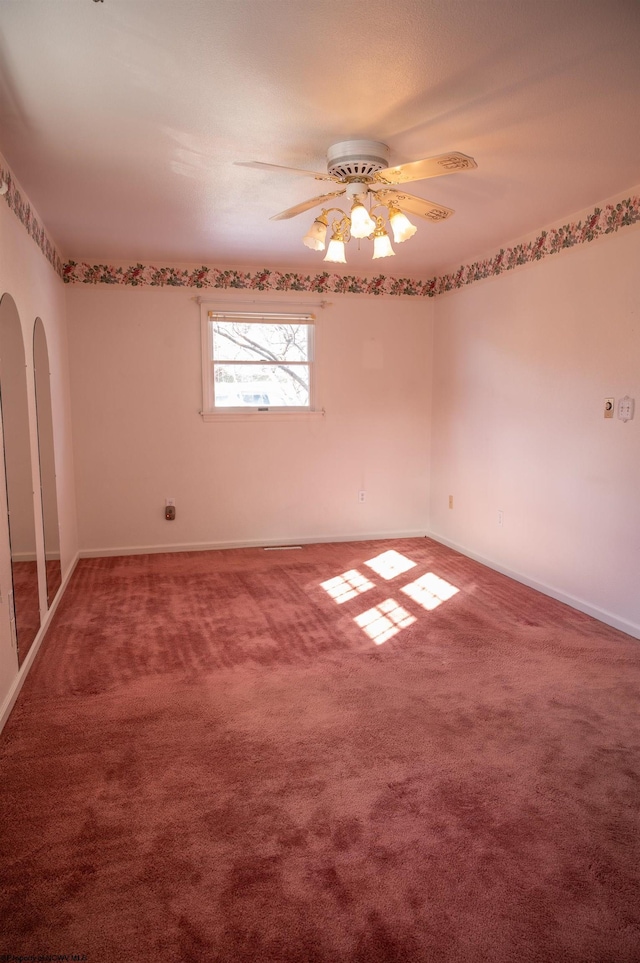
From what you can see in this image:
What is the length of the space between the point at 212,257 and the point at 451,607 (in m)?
3.17

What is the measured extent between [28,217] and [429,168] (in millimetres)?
2250

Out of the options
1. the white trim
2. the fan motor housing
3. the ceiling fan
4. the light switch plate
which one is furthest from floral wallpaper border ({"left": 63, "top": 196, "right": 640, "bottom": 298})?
the white trim

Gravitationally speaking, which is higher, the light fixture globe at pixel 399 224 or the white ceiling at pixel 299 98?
the white ceiling at pixel 299 98

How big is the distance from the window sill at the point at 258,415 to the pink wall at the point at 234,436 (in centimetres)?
4

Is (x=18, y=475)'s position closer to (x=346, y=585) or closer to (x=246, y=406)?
(x=346, y=585)

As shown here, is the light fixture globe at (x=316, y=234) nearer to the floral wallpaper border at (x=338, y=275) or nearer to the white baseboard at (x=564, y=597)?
the floral wallpaper border at (x=338, y=275)

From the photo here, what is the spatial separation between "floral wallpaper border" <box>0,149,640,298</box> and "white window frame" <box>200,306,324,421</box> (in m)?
0.22

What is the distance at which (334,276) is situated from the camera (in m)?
5.33

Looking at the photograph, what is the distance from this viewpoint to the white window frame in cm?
512

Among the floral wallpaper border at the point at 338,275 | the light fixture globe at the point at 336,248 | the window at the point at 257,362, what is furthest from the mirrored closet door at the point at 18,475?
the window at the point at 257,362

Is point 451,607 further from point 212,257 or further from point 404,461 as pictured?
point 212,257

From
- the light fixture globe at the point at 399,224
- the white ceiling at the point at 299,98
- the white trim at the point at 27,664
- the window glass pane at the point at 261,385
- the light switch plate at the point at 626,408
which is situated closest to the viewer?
the white ceiling at the point at 299,98

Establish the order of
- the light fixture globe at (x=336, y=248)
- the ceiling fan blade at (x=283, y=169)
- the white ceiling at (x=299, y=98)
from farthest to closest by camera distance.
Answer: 1. the light fixture globe at (x=336, y=248)
2. the ceiling fan blade at (x=283, y=169)
3. the white ceiling at (x=299, y=98)

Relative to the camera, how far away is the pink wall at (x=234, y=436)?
497cm
